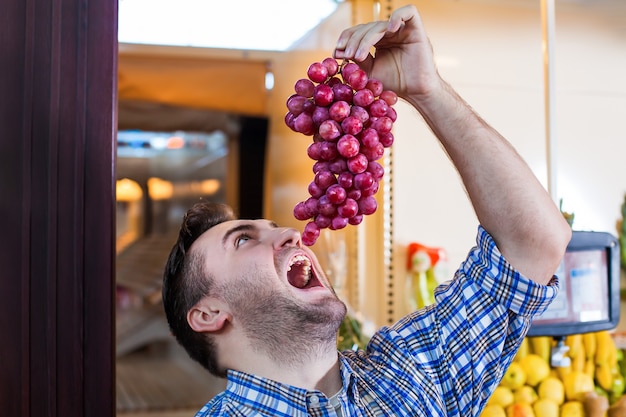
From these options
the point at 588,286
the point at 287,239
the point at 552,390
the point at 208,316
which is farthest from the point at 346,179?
the point at 552,390

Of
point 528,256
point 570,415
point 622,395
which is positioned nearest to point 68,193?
point 528,256

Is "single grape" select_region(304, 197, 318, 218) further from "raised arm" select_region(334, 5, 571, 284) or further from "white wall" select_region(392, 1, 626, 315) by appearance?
"white wall" select_region(392, 1, 626, 315)

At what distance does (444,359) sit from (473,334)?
7 cm

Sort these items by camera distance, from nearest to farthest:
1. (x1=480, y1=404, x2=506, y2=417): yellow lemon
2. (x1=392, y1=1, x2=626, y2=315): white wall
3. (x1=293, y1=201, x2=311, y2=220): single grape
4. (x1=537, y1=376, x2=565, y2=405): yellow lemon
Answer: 1. (x1=293, y1=201, x2=311, y2=220): single grape
2. (x1=480, y1=404, x2=506, y2=417): yellow lemon
3. (x1=537, y1=376, x2=565, y2=405): yellow lemon
4. (x1=392, y1=1, x2=626, y2=315): white wall

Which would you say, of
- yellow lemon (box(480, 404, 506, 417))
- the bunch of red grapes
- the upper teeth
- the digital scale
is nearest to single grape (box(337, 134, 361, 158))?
the bunch of red grapes

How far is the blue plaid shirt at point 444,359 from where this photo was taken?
3.81ft

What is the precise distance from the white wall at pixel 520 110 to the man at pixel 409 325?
152 cm

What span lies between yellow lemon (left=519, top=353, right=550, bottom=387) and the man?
903mm

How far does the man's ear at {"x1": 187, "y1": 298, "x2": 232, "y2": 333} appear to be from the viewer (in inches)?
48.4

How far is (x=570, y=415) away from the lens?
2.07 metres

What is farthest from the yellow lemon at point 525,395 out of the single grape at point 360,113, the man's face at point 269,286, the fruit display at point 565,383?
the single grape at point 360,113

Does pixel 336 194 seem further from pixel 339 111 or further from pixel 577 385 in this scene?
pixel 577 385

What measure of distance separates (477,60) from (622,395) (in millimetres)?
1472

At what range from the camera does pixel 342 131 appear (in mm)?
966
